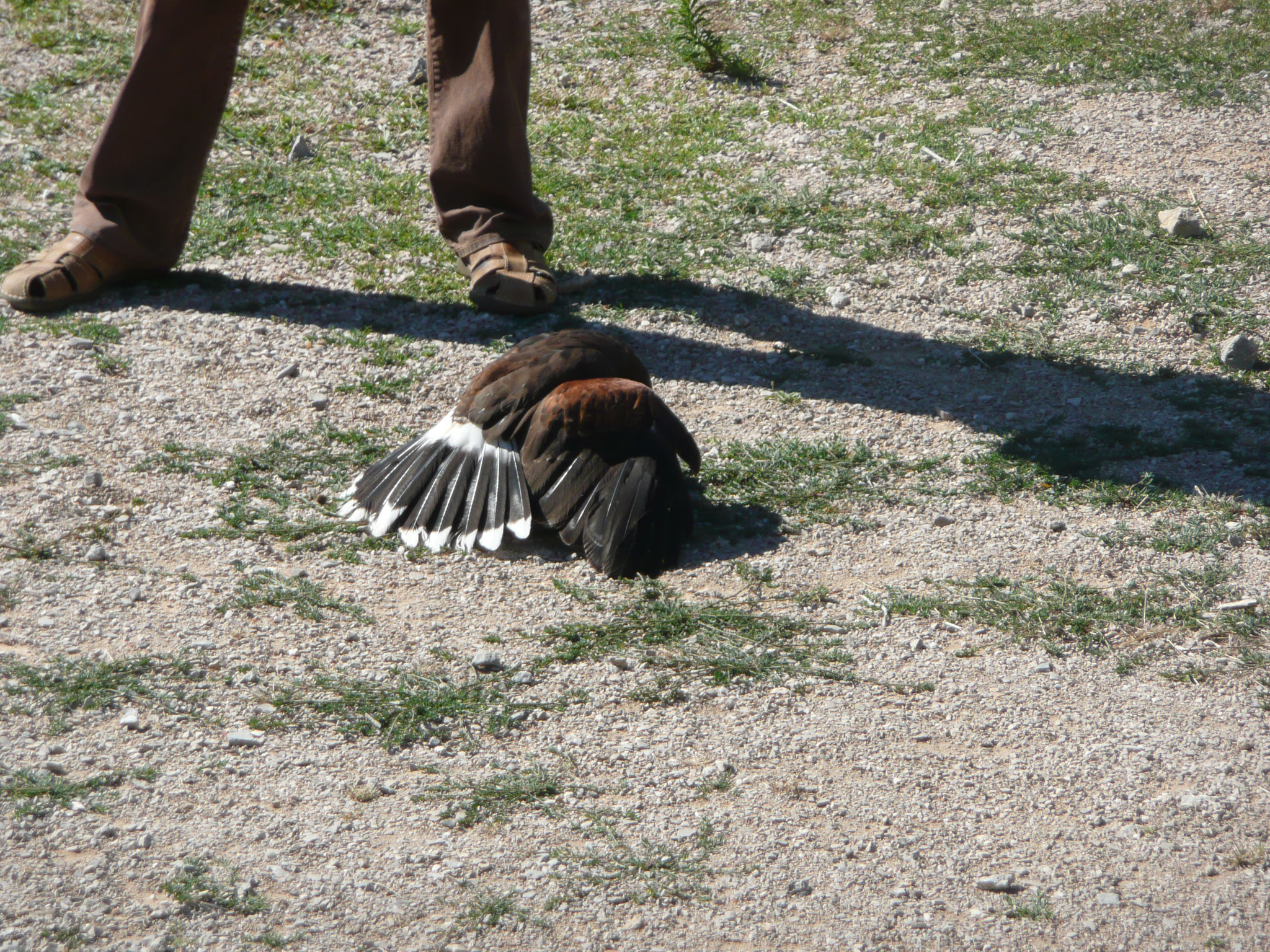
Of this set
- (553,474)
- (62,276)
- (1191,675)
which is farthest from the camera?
(62,276)

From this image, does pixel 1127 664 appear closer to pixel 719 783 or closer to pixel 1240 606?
pixel 1240 606

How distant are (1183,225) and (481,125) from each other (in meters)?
3.73

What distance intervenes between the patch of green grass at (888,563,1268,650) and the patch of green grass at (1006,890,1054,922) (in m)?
1.15

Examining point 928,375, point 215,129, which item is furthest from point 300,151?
point 928,375

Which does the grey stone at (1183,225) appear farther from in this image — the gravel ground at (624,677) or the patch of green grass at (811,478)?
the patch of green grass at (811,478)

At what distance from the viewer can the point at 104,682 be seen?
3.48m

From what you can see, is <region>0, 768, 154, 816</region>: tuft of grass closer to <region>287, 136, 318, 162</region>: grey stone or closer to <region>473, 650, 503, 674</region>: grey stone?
<region>473, 650, 503, 674</region>: grey stone

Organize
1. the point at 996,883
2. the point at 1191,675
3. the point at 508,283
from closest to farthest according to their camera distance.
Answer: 1. the point at 996,883
2. the point at 1191,675
3. the point at 508,283

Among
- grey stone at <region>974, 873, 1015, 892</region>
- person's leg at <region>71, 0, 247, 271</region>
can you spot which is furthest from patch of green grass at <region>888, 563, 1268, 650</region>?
person's leg at <region>71, 0, 247, 271</region>

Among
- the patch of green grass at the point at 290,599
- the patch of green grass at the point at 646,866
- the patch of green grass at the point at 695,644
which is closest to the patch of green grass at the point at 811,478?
the patch of green grass at the point at 695,644

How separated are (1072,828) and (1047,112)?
5.61 meters

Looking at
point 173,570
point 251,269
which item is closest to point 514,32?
point 251,269

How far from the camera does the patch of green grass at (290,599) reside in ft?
12.9

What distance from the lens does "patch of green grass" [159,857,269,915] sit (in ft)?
8.98
